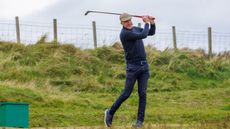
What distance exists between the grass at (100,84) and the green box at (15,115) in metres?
2.72

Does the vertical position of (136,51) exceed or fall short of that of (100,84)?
it exceeds it

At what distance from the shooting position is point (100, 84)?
26.3m

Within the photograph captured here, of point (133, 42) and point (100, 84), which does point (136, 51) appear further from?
point (100, 84)

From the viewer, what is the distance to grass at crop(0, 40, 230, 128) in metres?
19.7

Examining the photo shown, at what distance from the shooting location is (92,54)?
30.1 m

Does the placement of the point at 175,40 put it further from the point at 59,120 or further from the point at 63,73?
the point at 59,120

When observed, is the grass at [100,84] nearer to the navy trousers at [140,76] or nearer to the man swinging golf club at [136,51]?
the navy trousers at [140,76]

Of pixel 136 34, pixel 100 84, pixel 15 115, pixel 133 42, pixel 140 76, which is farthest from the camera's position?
pixel 100 84

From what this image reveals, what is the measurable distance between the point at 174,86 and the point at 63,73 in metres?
4.13

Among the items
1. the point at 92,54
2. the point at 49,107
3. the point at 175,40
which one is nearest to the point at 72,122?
the point at 49,107

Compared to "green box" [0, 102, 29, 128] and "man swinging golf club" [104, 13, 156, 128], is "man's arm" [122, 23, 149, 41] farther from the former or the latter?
"green box" [0, 102, 29, 128]

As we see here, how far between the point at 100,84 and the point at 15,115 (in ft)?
38.4

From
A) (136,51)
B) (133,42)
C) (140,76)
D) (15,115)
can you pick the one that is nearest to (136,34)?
(133,42)

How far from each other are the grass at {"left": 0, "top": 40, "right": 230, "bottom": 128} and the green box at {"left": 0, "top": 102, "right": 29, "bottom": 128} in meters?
2.72
